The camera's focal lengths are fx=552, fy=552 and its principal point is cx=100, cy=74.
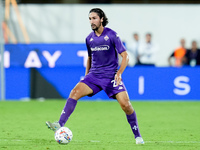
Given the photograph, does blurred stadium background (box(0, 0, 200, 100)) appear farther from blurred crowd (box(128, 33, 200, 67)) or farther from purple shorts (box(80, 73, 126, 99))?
purple shorts (box(80, 73, 126, 99))

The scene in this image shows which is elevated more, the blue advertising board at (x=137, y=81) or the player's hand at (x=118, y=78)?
the player's hand at (x=118, y=78)

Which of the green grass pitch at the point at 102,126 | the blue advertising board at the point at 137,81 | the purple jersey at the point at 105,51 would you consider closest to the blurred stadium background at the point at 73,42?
the blue advertising board at the point at 137,81

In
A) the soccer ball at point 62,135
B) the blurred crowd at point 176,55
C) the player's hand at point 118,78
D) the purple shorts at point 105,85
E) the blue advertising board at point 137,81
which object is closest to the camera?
the soccer ball at point 62,135

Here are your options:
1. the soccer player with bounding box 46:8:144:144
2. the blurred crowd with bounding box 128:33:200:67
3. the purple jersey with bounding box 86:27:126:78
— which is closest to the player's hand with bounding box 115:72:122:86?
the soccer player with bounding box 46:8:144:144

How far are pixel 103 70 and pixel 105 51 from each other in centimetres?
27

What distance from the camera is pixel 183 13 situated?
70.1 ft

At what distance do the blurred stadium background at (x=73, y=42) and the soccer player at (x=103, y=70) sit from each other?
317 inches

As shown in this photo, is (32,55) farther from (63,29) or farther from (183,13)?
(183,13)

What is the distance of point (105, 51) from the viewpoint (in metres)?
7.66

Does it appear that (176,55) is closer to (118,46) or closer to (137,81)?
(137,81)

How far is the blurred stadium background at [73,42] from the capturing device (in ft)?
52.0

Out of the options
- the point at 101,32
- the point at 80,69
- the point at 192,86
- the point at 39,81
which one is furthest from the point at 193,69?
the point at 101,32

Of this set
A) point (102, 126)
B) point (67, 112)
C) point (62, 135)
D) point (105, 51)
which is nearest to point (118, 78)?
point (105, 51)

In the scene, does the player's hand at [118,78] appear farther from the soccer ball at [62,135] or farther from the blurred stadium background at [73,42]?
the blurred stadium background at [73,42]
